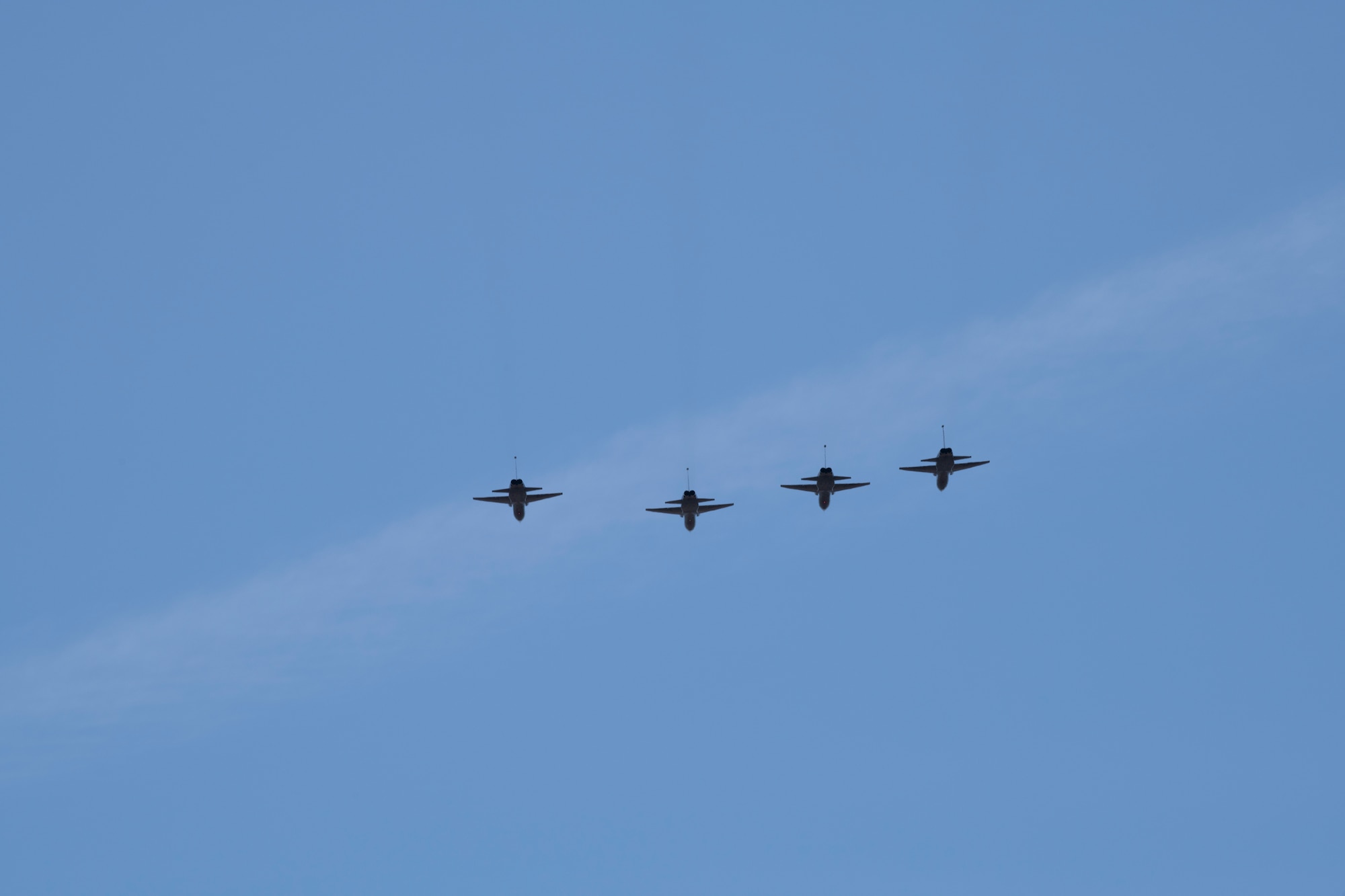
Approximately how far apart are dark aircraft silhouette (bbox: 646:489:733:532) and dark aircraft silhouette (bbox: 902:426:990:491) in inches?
552

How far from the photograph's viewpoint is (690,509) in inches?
4776

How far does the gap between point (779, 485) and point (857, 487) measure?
7.42 metres

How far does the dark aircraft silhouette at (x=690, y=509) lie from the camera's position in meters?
121

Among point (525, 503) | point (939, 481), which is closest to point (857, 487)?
point (939, 481)

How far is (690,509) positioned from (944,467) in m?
18.1

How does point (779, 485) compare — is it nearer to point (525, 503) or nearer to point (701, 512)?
point (701, 512)

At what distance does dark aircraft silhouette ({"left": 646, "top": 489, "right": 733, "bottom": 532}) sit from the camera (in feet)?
398

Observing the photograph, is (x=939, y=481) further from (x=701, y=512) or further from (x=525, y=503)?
(x=525, y=503)

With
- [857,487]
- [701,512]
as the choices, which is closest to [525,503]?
[701,512]

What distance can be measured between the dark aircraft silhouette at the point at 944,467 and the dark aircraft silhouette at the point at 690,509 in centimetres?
1402

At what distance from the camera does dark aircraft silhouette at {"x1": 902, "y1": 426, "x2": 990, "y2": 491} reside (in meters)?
121

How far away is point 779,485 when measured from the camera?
11862 centimetres

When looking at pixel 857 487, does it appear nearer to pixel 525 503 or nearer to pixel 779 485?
pixel 779 485

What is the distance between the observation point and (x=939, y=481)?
122m
